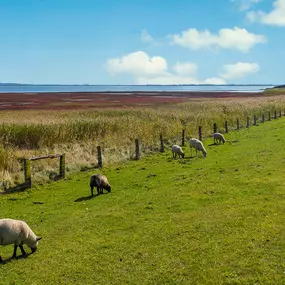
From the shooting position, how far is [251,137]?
107ft

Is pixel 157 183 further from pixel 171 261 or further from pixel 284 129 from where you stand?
pixel 284 129

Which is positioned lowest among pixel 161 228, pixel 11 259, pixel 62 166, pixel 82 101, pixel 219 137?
pixel 11 259

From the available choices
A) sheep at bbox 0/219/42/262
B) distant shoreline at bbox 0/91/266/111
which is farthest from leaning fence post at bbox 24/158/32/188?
distant shoreline at bbox 0/91/266/111

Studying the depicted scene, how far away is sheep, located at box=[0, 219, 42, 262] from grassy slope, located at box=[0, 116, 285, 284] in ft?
1.19

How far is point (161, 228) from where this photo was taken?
11828 mm

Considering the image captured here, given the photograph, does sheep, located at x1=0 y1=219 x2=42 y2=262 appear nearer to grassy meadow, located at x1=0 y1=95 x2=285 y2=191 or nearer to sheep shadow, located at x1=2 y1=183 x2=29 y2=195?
sheep shadow, located at x1=2 y1=183 x2=29 y2=195

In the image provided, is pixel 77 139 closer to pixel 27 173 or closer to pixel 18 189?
pixel 27 173

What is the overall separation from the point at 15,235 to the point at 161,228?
437 cm

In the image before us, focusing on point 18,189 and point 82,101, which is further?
point 82,101

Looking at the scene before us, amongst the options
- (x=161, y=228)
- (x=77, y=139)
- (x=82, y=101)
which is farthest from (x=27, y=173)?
(x=82, y=101)

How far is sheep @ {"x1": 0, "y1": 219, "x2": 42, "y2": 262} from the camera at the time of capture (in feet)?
32.8

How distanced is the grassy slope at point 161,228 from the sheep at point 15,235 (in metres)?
0.36

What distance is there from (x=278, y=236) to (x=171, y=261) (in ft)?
10.3

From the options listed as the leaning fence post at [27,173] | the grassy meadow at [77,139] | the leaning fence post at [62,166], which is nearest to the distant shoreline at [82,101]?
the grassy meadow at [77,139]
